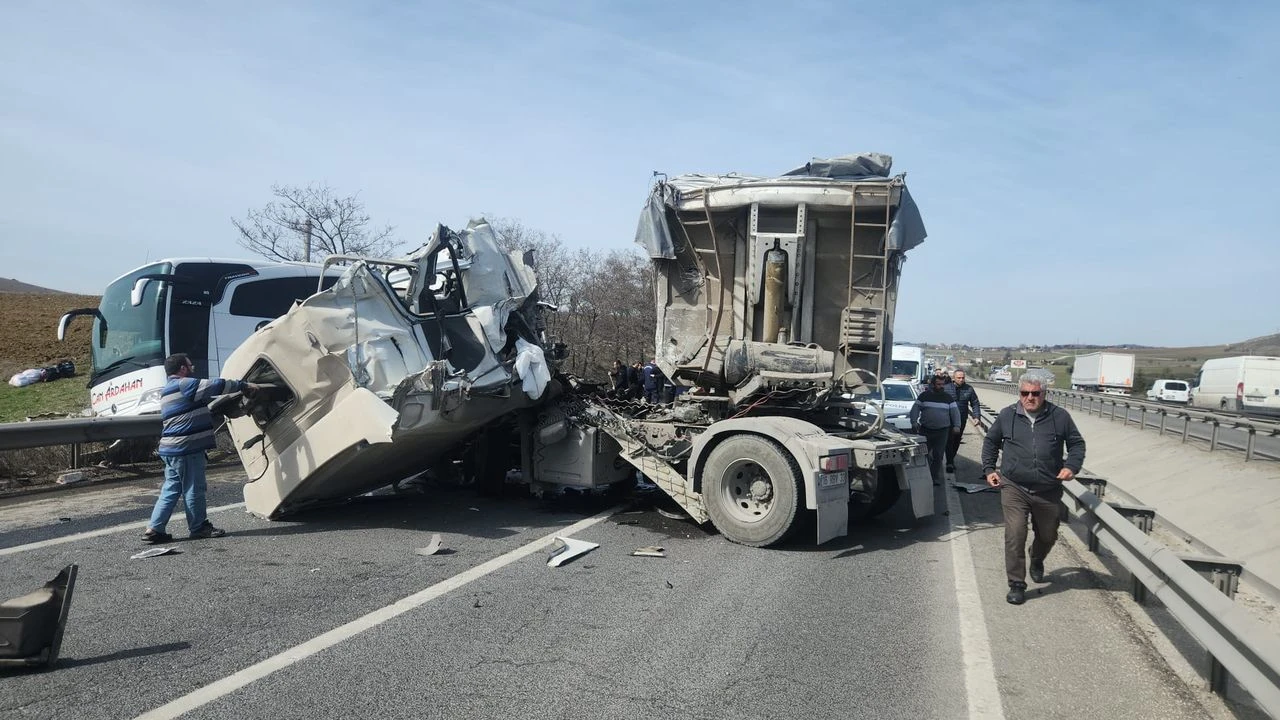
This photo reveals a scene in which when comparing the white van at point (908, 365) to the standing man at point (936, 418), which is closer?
the standing man at point (936, 418)

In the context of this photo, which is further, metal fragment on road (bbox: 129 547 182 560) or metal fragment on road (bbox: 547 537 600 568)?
metal fragment on road (bbox: 547 537 600 568)

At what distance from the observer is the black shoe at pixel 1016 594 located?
5.52 meters

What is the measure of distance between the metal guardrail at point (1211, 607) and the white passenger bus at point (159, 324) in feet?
38.7

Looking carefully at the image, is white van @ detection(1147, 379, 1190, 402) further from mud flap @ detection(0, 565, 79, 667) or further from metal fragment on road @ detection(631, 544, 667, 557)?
mud flap @ detection(0, 565, 79, 667)

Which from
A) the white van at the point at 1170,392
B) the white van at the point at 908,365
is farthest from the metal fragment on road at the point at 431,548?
the white van at the point at 1170,392

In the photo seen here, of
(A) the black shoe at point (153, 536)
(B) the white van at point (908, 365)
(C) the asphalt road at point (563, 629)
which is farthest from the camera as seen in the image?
(B) the white van at point (908, 365)

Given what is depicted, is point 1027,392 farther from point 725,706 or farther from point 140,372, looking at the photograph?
point 140,372

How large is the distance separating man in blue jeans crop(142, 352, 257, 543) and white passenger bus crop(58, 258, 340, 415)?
19.2 feet

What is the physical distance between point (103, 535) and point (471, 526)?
2935 millimetres

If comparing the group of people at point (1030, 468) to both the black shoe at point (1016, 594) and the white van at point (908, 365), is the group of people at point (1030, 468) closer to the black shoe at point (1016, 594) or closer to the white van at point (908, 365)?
the black shoe at point (1016, 594)

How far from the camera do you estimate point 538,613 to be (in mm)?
4973

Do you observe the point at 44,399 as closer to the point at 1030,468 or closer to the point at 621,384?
the point at 621,384

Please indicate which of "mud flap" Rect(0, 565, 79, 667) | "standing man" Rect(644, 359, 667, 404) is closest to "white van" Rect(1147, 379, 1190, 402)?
"standing man" Rect(644, 359, 667, 404)

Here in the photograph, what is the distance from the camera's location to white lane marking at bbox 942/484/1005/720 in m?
3.83
